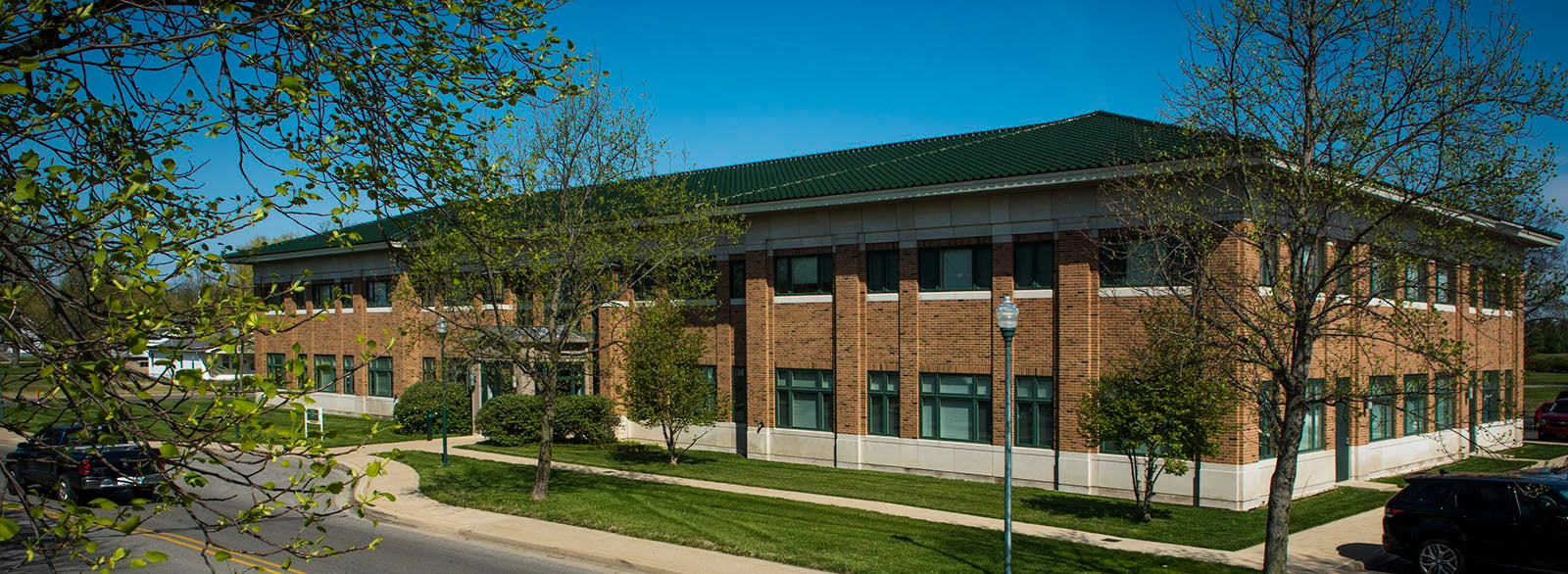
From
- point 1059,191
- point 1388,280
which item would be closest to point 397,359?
point 1059,191

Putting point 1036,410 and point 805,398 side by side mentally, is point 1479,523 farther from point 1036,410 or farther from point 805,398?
point 805,398

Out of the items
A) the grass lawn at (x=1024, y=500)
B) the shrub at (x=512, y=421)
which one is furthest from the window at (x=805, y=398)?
the shrub at (x=512, y=421)

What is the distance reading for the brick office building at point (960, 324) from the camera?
72.0ft

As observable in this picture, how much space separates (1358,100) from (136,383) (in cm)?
1263

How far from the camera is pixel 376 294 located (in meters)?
41.7

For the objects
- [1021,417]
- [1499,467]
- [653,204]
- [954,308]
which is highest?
[653,204]

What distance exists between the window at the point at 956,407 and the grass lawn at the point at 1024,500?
1.20 meters

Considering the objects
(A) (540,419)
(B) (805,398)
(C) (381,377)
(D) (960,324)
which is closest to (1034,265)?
(D) (960,324)

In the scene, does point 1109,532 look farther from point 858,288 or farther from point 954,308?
point 858,288

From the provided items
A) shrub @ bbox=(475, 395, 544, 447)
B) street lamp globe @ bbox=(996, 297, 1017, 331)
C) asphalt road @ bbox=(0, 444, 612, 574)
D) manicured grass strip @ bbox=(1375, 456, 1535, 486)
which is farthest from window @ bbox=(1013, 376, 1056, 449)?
shrub @ bbox=(475, 395, 544, 447)

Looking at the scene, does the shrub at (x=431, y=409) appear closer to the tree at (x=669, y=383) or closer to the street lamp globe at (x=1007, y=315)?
the tree at (x=669, y=383)

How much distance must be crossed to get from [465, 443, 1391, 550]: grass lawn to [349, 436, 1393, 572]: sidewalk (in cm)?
49

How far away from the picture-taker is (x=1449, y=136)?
1176 cm

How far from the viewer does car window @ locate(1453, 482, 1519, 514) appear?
14672mm
